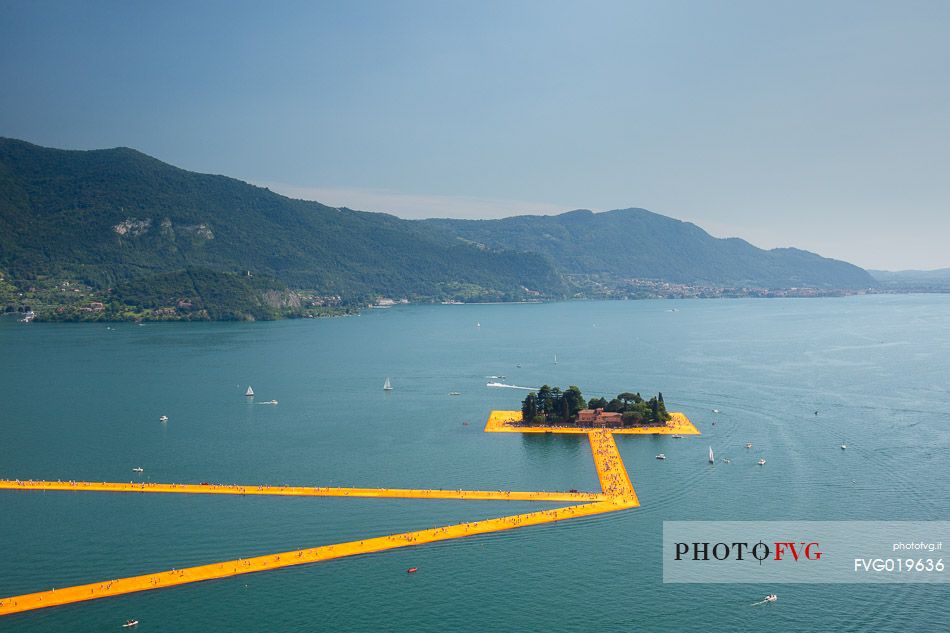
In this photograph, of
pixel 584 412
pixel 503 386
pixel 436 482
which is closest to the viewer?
pixel 436 482

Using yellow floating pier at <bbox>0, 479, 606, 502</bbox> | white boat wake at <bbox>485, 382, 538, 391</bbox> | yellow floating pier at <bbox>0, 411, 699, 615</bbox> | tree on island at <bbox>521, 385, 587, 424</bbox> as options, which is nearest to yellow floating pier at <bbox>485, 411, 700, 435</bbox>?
tree on island at <bbox>521, 385, 587, 424</bbox>

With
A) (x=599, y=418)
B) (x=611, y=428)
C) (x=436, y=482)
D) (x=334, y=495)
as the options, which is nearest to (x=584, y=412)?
(x=599, y=418)

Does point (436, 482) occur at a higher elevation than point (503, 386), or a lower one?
lower

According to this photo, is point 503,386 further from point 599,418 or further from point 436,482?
point 436,482

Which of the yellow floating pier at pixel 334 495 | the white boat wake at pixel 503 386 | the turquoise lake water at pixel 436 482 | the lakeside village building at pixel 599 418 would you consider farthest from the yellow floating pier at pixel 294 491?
the white boat wake at pixel 503 386

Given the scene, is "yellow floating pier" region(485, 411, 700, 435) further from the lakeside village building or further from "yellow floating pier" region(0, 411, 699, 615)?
"yellow floating pier" region(0, 411, 699, 615)

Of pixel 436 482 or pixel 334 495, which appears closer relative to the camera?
pixel 334 495
